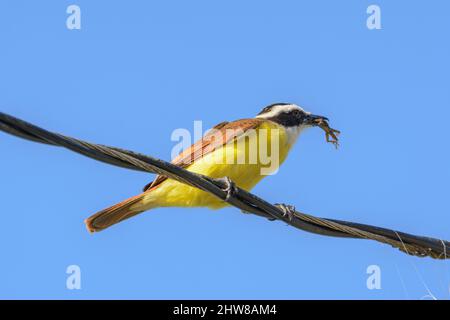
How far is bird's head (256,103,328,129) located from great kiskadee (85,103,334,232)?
0.84ft

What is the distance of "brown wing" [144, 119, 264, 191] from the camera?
7.64 metres

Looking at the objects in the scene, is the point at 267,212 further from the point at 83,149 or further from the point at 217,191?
the point at 83,149

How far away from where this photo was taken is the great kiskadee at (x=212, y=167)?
7.43 m

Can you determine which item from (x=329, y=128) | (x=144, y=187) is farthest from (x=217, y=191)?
(x=329, y=128)

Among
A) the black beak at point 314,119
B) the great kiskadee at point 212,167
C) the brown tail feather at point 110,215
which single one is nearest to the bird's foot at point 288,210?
the great kiskadee at point 212,167

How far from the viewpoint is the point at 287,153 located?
27.0 ft

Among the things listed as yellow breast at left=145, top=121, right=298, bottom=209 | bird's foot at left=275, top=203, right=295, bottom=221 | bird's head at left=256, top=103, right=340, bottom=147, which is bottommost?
bird's foot at left=275, top=203, right=295, bottom=221

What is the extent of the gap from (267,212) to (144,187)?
90.8 inches

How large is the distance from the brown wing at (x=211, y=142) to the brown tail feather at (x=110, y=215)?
19 cm

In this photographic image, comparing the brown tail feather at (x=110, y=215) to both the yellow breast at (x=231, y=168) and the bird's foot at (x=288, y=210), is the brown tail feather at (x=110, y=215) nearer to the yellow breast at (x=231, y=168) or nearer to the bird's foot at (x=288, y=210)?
the yellow breast at (x=231, y=168)

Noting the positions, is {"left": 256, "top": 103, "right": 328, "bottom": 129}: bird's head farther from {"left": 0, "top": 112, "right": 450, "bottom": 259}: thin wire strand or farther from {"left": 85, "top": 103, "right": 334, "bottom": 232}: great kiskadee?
{"left": 0, "top": 112, "right": 450, "bottom": 259}: thin wire strand

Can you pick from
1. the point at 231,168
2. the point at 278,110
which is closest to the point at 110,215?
the point at 231,168

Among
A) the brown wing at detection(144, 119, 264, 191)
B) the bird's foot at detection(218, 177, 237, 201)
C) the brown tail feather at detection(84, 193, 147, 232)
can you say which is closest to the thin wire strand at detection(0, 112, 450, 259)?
the bird's foot at detection(218, 177, 237, 201)

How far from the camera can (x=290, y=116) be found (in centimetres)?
859
